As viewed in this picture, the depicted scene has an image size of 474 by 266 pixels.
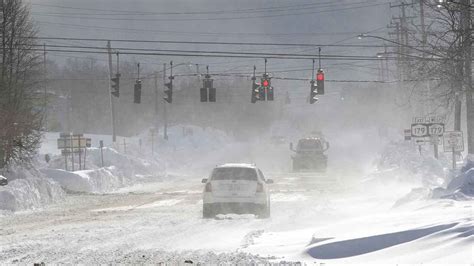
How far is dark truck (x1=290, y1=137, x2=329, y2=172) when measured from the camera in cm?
4541

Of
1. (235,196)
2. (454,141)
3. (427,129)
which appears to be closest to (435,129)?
(427,129)

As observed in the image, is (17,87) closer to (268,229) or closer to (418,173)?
(418,173)

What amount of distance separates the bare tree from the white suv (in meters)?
13.9

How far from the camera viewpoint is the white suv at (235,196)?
18.8 meters

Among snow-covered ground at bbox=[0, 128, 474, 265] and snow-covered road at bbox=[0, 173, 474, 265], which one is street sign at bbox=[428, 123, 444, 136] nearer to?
snow-covered ground at bbox=[0, 128, 474, 265]

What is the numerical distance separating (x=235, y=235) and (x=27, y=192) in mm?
12310

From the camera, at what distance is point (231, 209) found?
1875 cm

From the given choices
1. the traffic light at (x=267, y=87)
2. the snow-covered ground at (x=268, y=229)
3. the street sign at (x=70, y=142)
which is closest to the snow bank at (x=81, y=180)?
the snow-covered ground at (x=268, y=229)

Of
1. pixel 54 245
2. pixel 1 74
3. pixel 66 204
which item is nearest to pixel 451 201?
pixel 54 245

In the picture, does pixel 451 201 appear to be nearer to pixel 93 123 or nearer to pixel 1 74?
pixel 1 74

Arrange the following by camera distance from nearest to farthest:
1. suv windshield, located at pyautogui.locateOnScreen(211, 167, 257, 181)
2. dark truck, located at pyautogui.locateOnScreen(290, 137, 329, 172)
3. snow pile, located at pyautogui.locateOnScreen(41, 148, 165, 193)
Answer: suv windshield, located at pyautogui.locateOnScreen(211, 167, 257, 181) → snow pile, located at pyautogui.locateOnScreen(41, 148, 165, 193) → dark truck, located at pyautogui.locateOnScreen(290, 137, 329, 172)

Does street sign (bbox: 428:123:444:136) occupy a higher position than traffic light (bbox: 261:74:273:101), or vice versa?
traffic light (bbox: 261:74:273:101)

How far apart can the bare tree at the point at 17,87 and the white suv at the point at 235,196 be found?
1391cm

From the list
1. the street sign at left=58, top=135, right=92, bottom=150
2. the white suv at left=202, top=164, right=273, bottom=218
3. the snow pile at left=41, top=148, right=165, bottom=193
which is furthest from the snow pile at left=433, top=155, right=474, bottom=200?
the street sign at left=58, top=135, right=92, bottom=150
